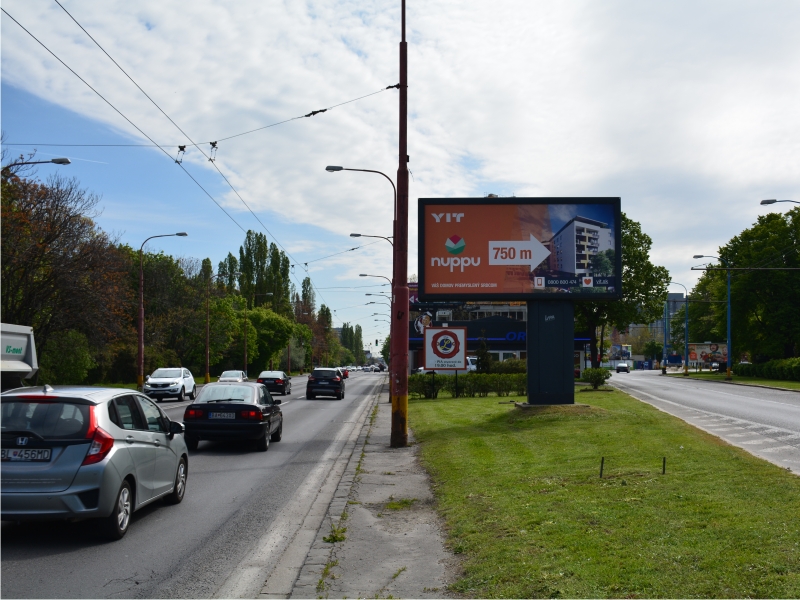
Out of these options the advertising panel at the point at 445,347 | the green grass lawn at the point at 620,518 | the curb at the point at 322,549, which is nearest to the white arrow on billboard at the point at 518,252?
the advertising panel at the point at 445,347

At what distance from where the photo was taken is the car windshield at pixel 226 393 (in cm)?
1556

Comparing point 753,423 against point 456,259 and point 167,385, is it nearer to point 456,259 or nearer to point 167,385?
point 456,259

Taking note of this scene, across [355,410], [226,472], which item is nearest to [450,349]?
[355,410]

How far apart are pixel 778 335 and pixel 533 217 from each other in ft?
158

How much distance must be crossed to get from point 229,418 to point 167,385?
22.4 meters

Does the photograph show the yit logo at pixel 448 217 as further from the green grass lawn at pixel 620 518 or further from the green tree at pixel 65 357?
the green tree at pixel 65 357

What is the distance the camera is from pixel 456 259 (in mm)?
20672

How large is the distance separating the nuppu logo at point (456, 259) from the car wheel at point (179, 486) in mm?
11821

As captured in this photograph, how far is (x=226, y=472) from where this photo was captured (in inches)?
495

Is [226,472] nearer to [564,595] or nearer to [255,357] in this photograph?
[564,595]

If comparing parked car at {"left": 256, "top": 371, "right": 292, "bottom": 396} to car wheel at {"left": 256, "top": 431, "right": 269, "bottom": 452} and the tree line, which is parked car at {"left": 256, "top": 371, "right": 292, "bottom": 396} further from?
car wheel at {"left": 256, "top": 431, "right": 269, "bottom": 452}

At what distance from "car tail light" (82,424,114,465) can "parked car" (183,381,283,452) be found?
777 cm

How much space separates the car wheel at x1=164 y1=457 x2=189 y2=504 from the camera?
9.39 metres

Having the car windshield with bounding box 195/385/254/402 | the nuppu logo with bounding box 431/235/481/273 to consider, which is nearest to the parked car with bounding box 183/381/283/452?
the car windshield with bounding box 195/385/254/402
